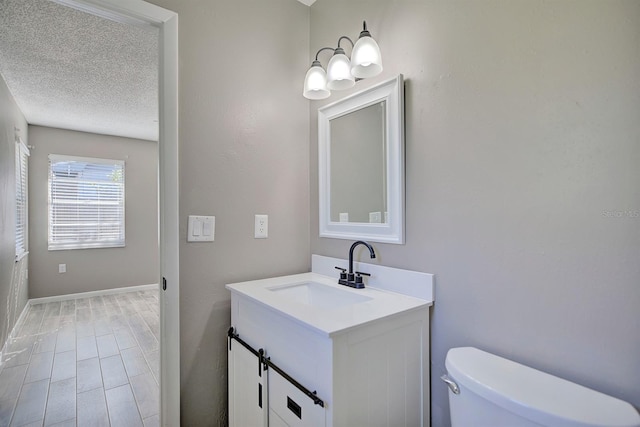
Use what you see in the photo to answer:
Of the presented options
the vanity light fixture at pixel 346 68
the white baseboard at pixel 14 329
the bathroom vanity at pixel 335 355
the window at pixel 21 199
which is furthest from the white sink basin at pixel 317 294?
the window at pixel 21 199

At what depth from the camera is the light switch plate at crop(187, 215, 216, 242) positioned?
1.40 m

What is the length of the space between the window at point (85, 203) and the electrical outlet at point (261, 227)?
4.08 m

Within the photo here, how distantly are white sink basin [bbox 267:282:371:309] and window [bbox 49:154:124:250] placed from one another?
430 centimetres

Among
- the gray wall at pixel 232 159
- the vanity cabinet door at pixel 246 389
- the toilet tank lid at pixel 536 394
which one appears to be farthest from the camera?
the gray wall at pixel 232 159

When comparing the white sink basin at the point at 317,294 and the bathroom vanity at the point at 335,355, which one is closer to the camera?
the bathroom vanity at the point at 335,355

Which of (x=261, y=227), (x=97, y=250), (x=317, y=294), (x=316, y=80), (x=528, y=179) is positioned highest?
(x=316, y=80)

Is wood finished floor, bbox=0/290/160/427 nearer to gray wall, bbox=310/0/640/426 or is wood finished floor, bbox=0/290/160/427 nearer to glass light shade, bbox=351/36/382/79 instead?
gray wall, bbox=310/0/640/426

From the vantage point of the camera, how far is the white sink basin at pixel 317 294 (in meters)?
1.38

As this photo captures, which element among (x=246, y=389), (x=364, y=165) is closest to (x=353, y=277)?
(x=364, y=165)

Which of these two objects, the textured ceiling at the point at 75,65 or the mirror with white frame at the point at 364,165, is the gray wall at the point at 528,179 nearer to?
the mirror with white frame at the point at 364,165

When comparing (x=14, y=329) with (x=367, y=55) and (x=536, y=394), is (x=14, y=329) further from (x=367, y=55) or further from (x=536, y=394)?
(x=536, y=394)

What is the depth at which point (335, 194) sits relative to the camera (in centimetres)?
163

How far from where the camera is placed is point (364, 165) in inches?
58.3

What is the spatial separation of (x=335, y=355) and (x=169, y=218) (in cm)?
92
